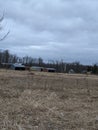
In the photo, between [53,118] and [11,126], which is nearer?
[11,126]

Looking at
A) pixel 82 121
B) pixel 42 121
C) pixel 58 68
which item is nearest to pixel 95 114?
pixel 82 121

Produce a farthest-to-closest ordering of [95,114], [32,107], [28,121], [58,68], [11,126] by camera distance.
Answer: [58,68], [32,107], [95,114], [28,121], [11,126]

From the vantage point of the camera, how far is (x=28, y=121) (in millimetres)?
8859

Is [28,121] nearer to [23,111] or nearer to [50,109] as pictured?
[23,111]

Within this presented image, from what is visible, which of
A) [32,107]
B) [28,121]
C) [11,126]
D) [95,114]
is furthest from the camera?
[32,107]

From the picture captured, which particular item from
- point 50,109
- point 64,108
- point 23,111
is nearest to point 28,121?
point 23,111

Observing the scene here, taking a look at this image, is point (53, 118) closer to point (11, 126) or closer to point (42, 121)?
point (42, 121)

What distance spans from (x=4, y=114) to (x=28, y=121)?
50.9 inches

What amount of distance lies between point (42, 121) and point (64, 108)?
2.96m

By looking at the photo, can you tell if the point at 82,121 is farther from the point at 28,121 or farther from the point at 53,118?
the point at 28,121

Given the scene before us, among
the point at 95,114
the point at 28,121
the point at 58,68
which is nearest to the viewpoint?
the point at 28,121

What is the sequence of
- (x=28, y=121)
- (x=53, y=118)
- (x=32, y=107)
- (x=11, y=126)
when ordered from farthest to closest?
(x=32, y=107)
(x=53, y=118)
(x=28, y=121)
(x=11, y=126)

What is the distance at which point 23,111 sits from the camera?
10648 mm

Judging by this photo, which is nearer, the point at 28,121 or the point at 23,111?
the point at 28,121
